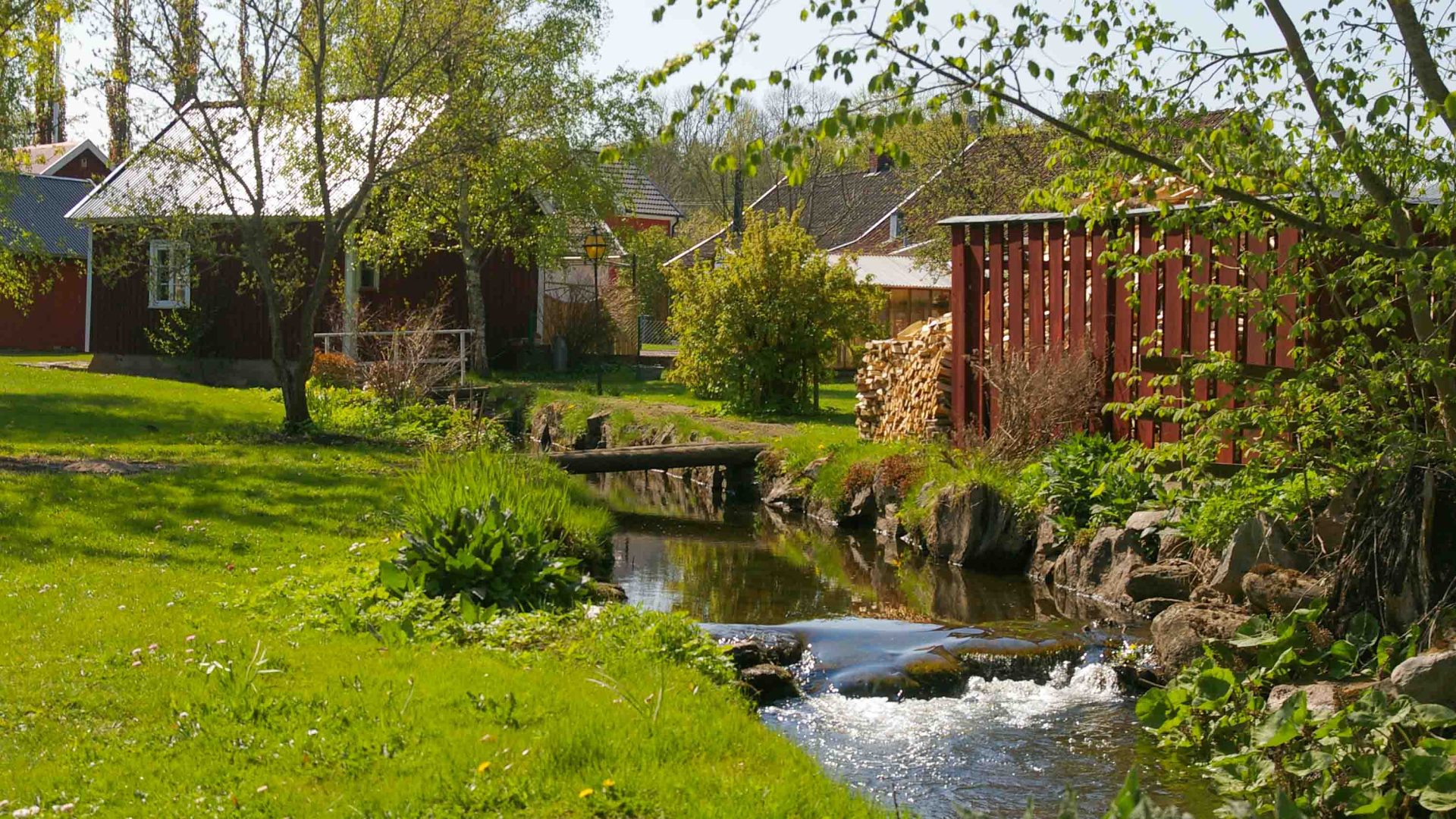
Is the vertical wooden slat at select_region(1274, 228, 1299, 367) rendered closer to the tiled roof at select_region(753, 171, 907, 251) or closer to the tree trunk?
the tree trunk

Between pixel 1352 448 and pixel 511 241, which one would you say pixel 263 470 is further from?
pixel 511 241

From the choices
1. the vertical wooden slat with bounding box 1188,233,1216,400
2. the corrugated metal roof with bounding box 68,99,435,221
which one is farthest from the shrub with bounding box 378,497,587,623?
the corrugated metal roof with bounding box 68,99,435,221

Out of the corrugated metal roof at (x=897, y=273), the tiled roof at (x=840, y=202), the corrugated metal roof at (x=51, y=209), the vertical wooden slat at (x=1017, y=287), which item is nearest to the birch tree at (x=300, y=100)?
the vertical wooden slat at (x=1017, y=287)

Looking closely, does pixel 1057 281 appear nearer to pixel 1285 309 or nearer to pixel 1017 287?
pixel 1017 287

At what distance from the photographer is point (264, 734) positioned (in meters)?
5.21

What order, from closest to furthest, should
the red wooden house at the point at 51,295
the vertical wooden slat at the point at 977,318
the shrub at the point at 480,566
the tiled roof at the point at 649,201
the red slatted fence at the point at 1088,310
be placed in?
1. the shrub at the point at 480,566
2. the red slatted fence at the point at 1088,310
3. the vertical wooden slat at the point at 977,318
4. the red wooden house at the point at 51,295
5. the tiled roof at the point at 649,201

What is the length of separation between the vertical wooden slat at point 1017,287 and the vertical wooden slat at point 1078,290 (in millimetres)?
737

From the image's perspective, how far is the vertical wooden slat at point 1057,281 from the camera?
1327 centimetres

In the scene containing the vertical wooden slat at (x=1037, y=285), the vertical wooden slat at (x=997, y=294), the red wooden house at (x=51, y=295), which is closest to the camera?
the vertical wooden slat at (x=1037, y=285)

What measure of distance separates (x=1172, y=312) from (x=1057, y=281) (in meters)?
1.72

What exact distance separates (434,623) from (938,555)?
6.14 metres

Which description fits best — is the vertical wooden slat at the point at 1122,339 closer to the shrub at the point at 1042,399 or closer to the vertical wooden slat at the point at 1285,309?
the shrub at the point at 1042,399

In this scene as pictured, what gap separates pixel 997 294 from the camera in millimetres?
14156

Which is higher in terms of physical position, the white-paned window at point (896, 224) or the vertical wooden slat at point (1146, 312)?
the white-paned window at point (896, 224)
